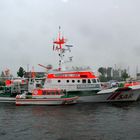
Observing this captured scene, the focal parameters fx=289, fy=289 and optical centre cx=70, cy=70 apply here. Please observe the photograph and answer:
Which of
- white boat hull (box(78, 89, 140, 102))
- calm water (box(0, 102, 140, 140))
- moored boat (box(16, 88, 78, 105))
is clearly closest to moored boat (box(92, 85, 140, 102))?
white boat hull (box(78, 89, 140, 102))

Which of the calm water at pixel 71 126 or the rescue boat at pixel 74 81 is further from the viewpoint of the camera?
the rescue boat at pixel 74 81

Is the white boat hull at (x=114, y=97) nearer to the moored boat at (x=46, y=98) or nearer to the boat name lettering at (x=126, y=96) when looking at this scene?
the boat name lettering at (x=126, y=96)

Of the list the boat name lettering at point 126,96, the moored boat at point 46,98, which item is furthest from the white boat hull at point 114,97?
the moored boat at point 46,98

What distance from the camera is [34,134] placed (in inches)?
719

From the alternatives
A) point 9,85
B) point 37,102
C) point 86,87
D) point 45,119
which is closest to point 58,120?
point 45,119

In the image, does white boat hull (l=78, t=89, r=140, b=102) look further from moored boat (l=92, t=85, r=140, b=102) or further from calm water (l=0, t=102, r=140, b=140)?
calm water (l=0, t=102, r=140, b=140)

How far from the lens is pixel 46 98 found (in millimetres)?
34688

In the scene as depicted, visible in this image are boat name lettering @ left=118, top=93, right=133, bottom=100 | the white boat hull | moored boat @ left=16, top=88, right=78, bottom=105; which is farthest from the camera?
boat name lettering @ left=118, top=93, right=133, bottom=100

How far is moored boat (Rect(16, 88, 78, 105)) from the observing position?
34.6 m

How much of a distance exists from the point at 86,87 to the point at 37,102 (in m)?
6.81

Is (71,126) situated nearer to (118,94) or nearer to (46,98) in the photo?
(46,98)

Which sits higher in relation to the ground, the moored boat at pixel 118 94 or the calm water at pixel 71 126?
the moored boat at pixel 118 94

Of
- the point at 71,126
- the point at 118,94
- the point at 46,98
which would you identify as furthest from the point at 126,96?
the point at 71,126

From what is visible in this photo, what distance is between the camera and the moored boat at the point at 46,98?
34.6m
